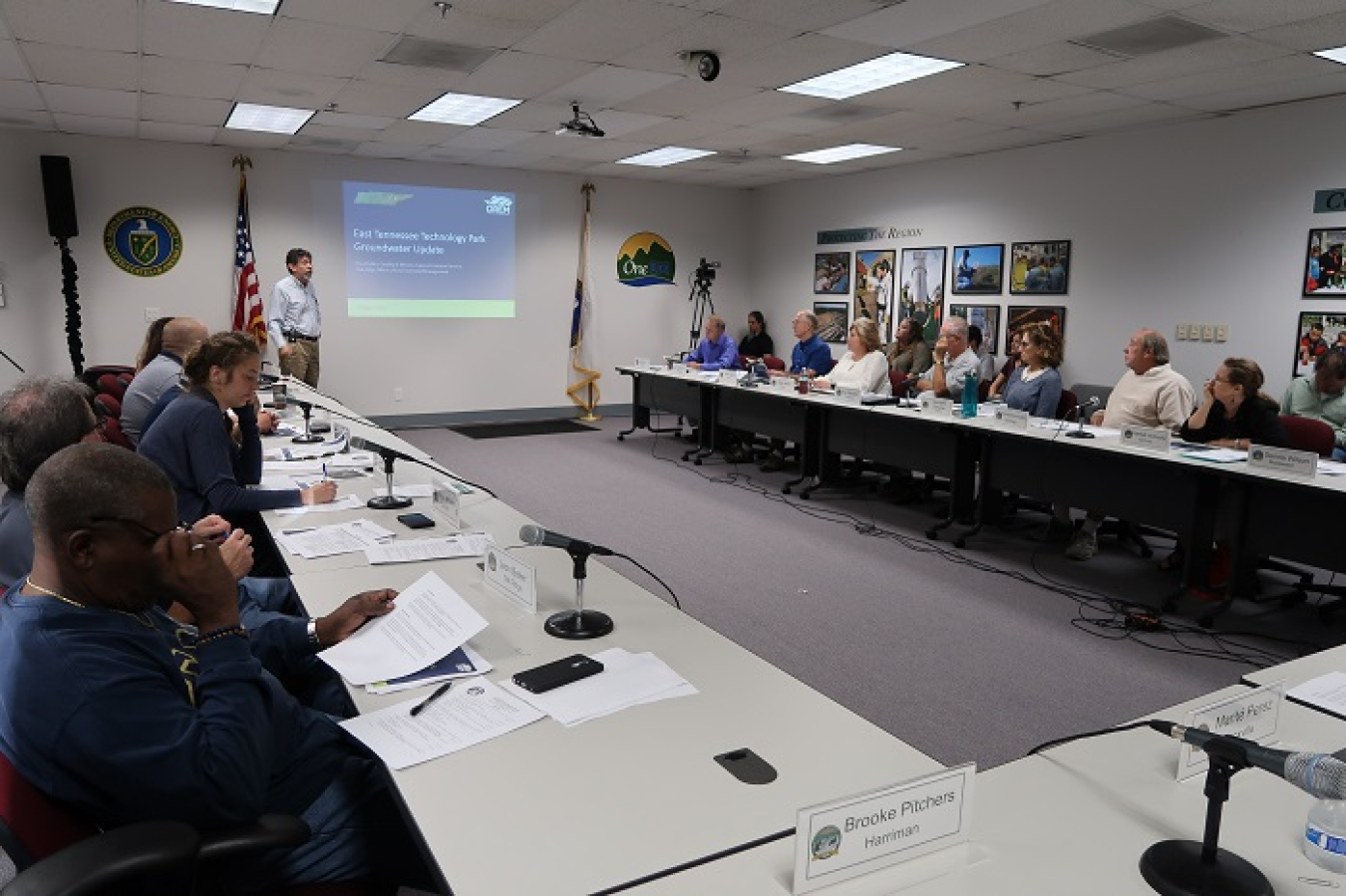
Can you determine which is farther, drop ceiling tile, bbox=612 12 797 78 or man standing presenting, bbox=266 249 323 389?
man standing presenting, bbox=266 249 323 389

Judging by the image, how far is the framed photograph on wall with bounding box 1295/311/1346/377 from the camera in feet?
17.8

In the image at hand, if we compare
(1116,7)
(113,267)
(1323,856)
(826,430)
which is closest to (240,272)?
(113,267)

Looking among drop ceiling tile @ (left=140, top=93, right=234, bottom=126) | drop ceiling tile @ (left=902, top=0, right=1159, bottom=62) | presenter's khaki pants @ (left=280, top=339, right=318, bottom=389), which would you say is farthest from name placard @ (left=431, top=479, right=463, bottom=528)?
presenter's khaki pants @ (left=280, top=339, right=318, bottom=389)

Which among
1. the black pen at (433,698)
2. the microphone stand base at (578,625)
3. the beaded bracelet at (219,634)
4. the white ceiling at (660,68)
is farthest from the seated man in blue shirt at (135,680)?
the white ceiling at (660,68)

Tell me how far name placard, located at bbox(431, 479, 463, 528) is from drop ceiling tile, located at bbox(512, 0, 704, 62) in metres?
2.48

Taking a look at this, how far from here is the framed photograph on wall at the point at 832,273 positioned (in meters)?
9.16

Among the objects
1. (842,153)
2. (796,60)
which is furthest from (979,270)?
(796,60)

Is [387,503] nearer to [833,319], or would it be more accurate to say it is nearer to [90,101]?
[90,101]

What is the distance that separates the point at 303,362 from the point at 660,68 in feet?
14.8

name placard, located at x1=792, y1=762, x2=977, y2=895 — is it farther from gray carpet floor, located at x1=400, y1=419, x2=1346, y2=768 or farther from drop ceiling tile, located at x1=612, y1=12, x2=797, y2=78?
drop ceiling tile, located at x1=612, y1=12, x2=797, y2=78

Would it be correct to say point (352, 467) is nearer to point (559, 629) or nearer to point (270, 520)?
point (270, 520)

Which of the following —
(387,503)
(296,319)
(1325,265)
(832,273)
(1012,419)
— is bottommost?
(387,503)

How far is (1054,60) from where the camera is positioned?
4703 mm

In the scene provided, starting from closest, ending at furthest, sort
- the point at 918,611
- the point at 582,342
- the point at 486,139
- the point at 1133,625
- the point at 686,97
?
1. the point at 1133,625
2. the point at 918,611
3. the point at 686,97
4. the point at 486,139
5. the point at 582,342
